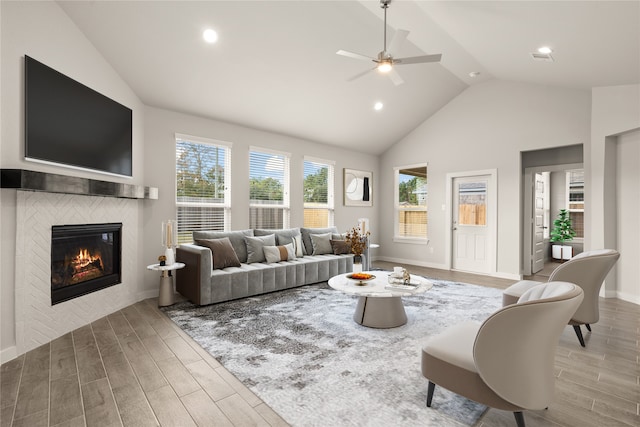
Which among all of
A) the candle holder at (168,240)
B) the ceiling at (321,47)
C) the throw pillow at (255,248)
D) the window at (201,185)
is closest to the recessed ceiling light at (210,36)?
the ceiling at (321,47)

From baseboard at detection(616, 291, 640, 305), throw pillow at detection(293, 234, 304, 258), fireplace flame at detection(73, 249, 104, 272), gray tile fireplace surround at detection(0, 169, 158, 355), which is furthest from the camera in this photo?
throw pillow at detection(293, 234, 304, 258)

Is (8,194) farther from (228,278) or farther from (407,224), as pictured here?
(407,224)

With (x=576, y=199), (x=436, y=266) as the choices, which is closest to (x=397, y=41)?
(x=436, y=266)

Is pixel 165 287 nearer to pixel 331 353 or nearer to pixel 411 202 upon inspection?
pixel 331 353

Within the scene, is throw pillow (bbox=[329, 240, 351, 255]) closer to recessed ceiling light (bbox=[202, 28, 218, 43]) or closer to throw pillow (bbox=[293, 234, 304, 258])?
throw pillow (bbox=[293, 234, 304, 258])

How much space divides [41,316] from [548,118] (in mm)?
7350

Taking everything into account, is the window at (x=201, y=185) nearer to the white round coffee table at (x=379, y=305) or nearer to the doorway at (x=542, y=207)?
the white round coffee table at (x=379, y=305)

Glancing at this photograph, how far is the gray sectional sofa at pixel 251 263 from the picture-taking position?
3967 mm

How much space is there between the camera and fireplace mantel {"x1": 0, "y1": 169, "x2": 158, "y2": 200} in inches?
97.7

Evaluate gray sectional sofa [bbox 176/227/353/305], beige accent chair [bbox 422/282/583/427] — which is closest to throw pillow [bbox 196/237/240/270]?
gray sectional sofa [bbox 176/227/353/305]

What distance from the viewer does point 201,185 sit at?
507 cm

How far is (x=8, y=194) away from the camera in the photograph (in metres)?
2.61

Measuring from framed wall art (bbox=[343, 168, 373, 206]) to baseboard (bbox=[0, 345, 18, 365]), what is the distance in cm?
583

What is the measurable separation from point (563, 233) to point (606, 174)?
13.3ft
